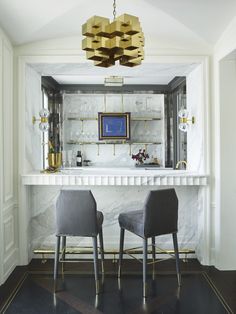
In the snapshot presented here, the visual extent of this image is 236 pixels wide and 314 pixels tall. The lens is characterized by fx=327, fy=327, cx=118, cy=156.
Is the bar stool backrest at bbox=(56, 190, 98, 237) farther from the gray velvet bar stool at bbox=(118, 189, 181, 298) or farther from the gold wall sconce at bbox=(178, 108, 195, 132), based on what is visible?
the gold wall sconce at bbox=(178, 108, 195, 132)

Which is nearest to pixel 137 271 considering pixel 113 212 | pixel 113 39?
pixel 113 212

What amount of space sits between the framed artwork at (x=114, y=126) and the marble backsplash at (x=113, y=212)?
2.41m

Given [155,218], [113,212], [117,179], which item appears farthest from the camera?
[113,212]

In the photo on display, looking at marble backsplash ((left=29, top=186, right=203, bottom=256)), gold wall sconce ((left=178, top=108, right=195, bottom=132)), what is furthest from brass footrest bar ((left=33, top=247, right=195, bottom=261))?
gold wall sconce ((left=178, top=108, right=195, bottom=132))

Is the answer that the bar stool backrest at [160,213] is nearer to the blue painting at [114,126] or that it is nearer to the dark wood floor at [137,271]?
the dark wood floor at [137,271]

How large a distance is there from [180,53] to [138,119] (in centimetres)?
267

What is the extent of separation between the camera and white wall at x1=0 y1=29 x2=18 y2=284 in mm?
3229

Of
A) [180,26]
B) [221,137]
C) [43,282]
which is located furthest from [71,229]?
[180,26]

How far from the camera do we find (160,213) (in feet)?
9.80

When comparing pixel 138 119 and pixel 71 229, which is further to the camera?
pixel 138 119

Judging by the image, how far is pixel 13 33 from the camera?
3.34m

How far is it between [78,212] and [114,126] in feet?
11.0

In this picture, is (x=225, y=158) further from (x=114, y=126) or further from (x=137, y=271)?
(x=114, y=126)

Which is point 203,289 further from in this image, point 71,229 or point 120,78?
point 120,78
